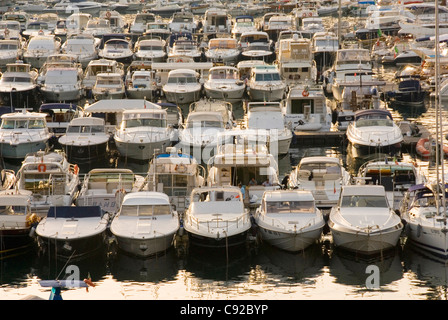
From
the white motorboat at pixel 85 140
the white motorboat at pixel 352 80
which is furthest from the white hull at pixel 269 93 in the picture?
the white motorboat at pixel 85 140

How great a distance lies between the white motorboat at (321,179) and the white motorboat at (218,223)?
2988 mm

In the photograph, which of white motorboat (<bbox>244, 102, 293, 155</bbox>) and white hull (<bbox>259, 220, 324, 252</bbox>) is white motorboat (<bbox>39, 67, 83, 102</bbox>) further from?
white hull (<bbox>259, 220, 324, 252</bbox>)

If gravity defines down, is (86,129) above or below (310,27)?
below

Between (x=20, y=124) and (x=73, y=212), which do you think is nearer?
(x=73, y=212)

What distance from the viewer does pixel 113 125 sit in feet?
145

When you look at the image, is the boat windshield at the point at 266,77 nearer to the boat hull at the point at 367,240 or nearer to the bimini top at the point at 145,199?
the bimini top at the point at 145,199

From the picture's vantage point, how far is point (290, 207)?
3130 centimetres

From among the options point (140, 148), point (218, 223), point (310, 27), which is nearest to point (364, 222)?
point (218, 223)

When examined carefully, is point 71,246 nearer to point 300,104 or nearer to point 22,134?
point 22,134

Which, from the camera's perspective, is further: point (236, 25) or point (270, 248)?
point (236, 25)

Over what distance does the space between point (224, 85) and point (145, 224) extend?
21.7 metres
